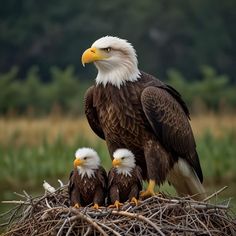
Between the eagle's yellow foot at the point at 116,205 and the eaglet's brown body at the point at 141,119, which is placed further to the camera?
the eaglet's brown body at the point at 141,119

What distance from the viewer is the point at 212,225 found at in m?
7.77

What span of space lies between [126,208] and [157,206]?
23cm

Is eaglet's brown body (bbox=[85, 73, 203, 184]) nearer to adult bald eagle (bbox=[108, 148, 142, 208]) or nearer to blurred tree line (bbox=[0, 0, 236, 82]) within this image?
adult bald eagle (bbox=[108, 148, 142, 208])

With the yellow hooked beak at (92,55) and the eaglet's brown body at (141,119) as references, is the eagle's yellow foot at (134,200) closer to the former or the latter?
the eaglet's brown body at (141,119)

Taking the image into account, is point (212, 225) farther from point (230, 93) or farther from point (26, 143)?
point (230, 93)

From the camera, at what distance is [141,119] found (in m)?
8.59

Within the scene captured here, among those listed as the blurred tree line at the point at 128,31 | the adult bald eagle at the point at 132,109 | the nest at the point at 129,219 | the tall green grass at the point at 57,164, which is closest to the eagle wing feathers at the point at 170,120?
the adult bald eagle at the point at 132,109

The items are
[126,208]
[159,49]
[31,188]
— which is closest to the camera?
[126,208]

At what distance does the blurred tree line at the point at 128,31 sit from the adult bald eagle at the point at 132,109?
27929mm

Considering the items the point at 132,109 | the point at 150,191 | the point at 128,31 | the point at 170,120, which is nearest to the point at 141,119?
the point at 132,109

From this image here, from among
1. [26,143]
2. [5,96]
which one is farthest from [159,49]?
[26,143]

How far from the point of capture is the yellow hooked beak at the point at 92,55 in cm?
817

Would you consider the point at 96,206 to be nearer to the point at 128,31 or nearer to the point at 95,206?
the point at 95,206

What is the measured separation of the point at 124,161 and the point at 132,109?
0.67 meters
